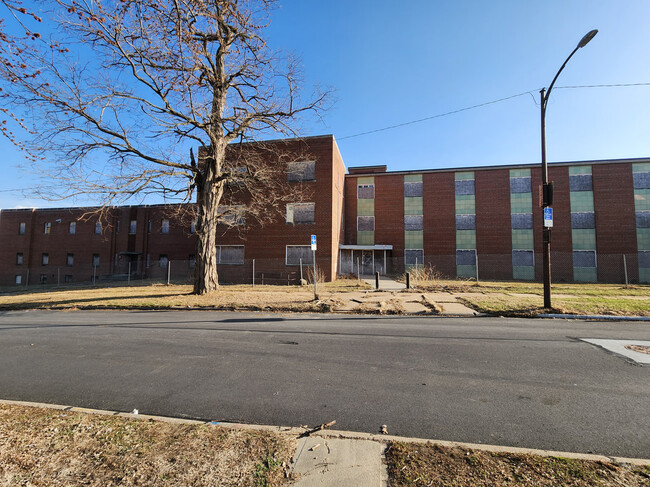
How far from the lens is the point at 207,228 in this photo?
15.9 m

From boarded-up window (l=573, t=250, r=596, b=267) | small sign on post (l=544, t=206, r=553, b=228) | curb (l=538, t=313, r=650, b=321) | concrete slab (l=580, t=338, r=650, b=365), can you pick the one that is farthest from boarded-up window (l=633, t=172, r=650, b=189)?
concrete slab (l=580, t=338, r=650, b=365)

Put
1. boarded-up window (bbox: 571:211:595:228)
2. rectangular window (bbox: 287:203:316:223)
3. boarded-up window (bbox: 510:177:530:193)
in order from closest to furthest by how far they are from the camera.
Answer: rectangular window (bbox: 287:203:316:223), boarded-up window (bbox: 571:211:595:228), boarded-up window (bbox: 510:177:530:193)

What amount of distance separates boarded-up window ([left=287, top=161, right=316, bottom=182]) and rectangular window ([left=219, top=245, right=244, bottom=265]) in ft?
23.8

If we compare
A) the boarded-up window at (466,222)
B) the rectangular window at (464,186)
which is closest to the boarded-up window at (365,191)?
the rectangular window at (464,186)

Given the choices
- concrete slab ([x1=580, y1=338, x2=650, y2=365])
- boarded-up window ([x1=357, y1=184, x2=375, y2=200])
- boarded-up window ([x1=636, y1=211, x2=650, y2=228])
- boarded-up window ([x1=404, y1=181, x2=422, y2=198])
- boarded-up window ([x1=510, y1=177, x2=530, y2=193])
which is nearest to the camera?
concrete slab ([x1=580, y1=338, x2=650, y2=365])

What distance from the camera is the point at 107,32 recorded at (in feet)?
35.3

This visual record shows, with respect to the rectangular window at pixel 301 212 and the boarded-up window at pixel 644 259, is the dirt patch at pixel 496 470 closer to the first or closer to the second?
the rectangular window at pixel 301 212

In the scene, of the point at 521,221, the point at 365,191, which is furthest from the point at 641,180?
the point at 365,191

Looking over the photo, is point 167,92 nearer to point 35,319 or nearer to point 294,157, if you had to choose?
point 35,319

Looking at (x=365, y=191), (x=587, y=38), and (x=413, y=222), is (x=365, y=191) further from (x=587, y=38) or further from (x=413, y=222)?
(x=587, y=38)

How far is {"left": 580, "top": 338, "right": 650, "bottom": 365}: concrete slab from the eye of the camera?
5.47 metres

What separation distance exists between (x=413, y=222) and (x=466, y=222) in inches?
183

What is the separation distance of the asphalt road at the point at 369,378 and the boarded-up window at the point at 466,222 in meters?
21.5

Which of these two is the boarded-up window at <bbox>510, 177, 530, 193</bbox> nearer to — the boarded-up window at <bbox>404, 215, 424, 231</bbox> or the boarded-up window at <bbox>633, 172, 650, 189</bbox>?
the boarded-up window at <bbox>633, 172, 650, 189</bbox>
